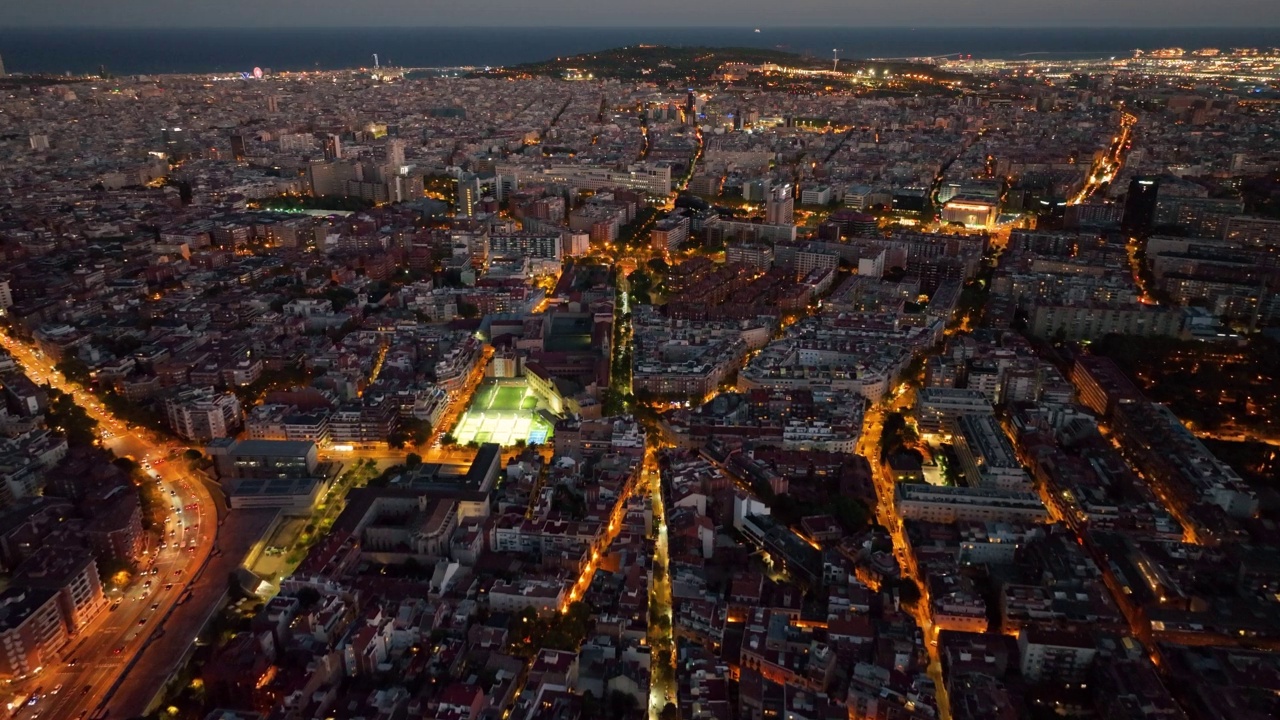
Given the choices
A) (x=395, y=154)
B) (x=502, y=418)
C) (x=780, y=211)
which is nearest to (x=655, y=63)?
(x=395, y=154)

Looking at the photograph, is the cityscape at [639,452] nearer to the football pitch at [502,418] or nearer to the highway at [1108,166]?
the football pitch at [502,418]

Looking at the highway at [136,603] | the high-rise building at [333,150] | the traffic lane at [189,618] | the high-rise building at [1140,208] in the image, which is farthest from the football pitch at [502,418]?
the high-rise building at [333,150]

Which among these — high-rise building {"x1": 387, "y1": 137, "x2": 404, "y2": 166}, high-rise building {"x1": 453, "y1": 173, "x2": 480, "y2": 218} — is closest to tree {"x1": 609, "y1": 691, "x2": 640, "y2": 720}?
high-rise building {"x1": 453, "y1": 173, "x2": 480, "y2": 218}

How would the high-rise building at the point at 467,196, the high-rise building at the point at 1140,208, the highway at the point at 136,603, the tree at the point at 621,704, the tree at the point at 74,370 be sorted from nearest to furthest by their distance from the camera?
the tree at the point at 621,704 → the highway at the point at 136,603 → the tree at the point at 74,370 → the high-rise building at the point at 1140,208 → the high-rise building at the point at 467,196

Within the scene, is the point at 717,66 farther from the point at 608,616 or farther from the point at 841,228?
the point at 608,616

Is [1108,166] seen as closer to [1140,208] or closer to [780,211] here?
[1140,208]

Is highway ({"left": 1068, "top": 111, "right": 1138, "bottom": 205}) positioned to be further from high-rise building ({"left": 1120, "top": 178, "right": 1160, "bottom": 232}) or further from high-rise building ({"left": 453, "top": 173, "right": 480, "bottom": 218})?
high-rise building ({"left": 453, "top": 173, "right": 480, "bottom": 218})
